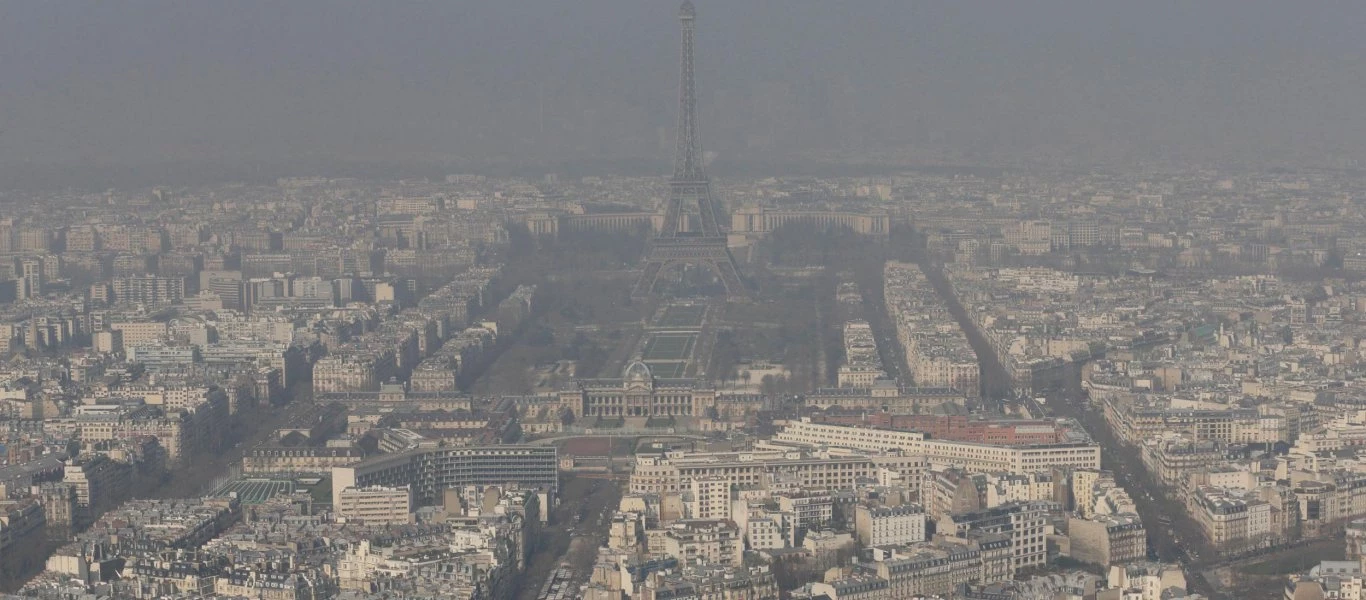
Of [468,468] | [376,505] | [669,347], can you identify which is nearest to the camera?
[376,505]

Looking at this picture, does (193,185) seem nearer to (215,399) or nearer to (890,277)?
(890,277)

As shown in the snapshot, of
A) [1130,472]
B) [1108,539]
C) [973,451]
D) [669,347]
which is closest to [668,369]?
[669,347]

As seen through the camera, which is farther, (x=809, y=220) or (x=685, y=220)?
(x=809, y=220)

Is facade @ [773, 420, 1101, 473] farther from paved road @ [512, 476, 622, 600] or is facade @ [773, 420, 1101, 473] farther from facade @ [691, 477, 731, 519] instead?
facade @ [691, 477, 731, 519]

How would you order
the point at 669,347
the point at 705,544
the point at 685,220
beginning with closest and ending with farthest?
the point at 705,544 → the point at 669,347 → the point at 685,220

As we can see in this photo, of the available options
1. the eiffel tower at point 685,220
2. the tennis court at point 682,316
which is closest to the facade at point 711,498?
the tennis court at point 682,316

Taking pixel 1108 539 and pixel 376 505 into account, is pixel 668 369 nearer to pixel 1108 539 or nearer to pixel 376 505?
pixel 376 505

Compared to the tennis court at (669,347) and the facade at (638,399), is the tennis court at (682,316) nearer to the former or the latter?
the tennis court at (669,347)
